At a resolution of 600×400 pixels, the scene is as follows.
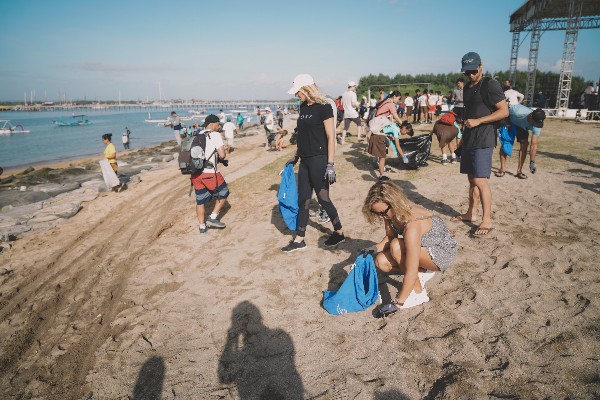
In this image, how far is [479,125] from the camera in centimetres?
397

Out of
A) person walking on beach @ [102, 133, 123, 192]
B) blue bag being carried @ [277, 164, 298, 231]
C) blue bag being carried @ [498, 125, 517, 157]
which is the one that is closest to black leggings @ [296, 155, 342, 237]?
blue bag being carried @ [277, 164, 298, 231]

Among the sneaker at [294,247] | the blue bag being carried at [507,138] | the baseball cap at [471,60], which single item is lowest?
Result: the sneaker at [294,247]

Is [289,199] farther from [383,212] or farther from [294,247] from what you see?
[383,212]

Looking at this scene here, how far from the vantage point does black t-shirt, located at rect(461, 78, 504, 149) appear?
3.82 metres

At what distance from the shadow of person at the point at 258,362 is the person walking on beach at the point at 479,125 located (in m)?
2.94

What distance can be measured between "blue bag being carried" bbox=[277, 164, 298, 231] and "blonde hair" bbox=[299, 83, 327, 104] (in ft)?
3.64

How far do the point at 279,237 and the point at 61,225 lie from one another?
5.25 metres

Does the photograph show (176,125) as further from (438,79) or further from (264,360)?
(438,79)

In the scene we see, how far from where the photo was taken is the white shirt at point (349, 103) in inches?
396

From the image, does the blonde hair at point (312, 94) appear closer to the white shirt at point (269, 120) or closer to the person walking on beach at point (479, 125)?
the person walking on beach at point (479, 125)

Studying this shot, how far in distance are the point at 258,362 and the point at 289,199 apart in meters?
2.38

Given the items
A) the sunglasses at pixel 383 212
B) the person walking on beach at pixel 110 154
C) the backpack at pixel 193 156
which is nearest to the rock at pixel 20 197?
the person walking on beach at pixel 110 154

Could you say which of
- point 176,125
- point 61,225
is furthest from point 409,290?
point 176,125

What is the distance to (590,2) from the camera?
18.2 meters
